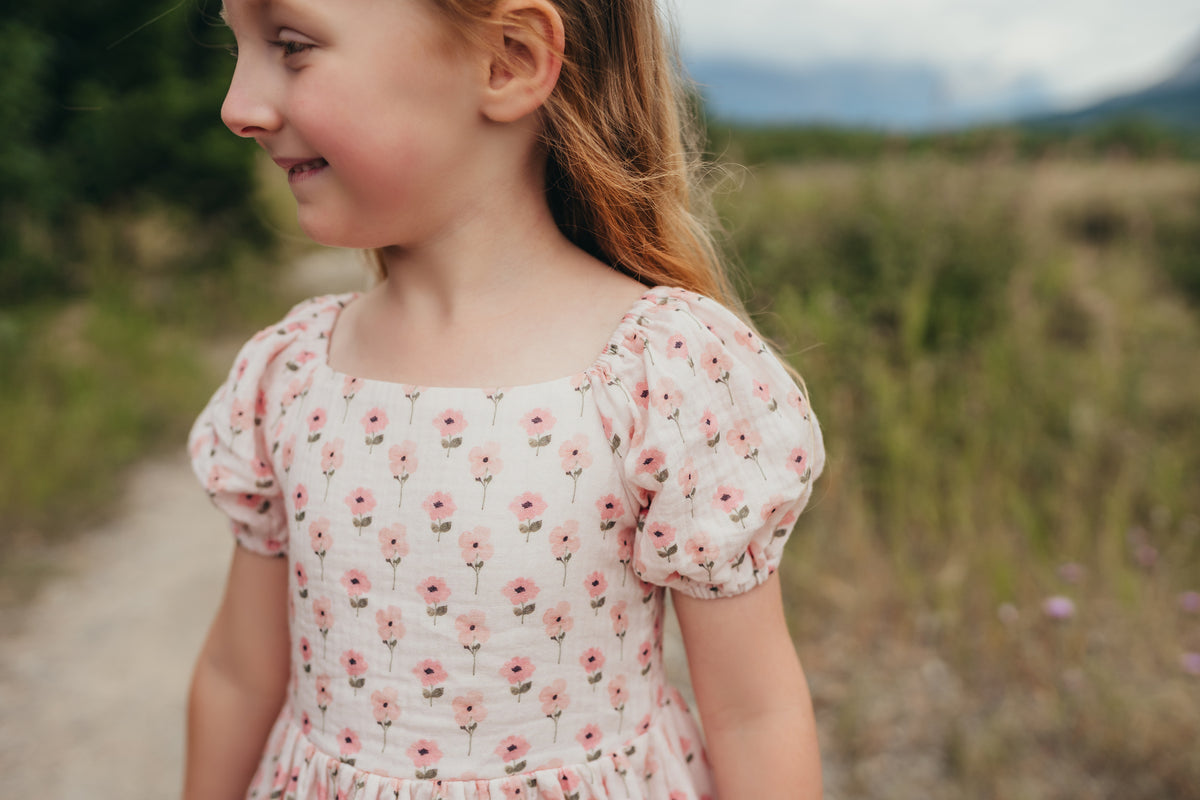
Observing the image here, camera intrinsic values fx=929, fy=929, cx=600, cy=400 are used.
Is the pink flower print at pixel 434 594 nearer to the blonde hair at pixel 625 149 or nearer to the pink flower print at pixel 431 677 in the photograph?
the pink flower print at pixel 431 677

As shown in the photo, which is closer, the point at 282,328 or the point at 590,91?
the point at 590,91

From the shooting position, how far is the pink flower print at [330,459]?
1.03 meters

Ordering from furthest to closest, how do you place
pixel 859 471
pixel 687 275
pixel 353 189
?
pixel 859 471
pixel 687 275
pixel 353 189

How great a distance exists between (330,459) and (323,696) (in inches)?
10.9

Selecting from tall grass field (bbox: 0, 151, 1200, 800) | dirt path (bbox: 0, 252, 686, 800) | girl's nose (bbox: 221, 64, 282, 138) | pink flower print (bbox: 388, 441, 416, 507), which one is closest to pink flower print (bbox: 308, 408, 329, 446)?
pink flower print (bbox: 388, 441, 416, 507)

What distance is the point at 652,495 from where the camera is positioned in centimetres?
98

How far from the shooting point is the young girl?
3.10 ft

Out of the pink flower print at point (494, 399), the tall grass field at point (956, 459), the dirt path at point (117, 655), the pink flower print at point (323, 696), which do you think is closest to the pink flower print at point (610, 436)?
the pink flower print at point (494, 399)

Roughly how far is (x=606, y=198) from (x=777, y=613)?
20.5 inches

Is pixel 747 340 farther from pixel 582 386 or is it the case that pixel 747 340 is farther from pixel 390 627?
pixel 390 627

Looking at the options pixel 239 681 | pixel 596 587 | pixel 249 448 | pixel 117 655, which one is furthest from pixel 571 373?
pixel 117 655

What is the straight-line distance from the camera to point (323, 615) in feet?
3.46

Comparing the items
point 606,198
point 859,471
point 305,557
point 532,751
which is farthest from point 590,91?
point 859,471

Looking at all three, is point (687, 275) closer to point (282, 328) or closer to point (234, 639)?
point (282, 328)
